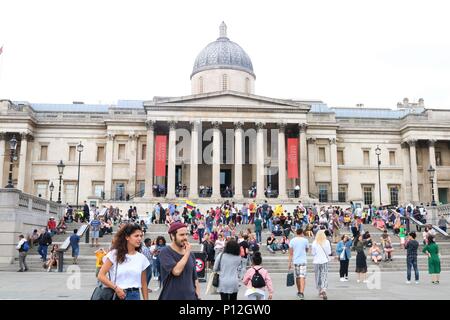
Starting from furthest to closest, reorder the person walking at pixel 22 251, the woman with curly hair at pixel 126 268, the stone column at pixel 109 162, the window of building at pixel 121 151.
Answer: the window of building at pixel 121 151 < the stone column at pixel 109 162 < the person walking at pixel 22 251 < the woman with curly hair at pixel 126 268

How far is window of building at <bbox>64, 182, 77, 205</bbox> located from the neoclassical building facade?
0.34 feet

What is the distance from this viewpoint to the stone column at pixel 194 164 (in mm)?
43750

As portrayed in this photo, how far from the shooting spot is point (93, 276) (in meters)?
18.8

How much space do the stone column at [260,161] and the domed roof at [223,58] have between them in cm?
1199

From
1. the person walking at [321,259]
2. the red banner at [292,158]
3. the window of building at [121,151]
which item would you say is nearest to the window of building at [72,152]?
the window of building at [121,151]

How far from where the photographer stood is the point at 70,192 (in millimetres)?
49406

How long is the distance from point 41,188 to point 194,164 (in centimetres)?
1764

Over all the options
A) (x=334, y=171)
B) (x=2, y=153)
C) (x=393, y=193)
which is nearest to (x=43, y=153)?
(x=2, y=153)

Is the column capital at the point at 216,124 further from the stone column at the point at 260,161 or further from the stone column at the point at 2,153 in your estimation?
the stone column at the point at 2,153

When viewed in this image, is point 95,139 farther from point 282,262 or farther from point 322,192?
point 282,262

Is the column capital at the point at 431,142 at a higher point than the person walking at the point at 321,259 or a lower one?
higher

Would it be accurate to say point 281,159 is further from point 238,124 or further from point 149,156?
point 149,156

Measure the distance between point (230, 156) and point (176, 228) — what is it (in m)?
41.3
